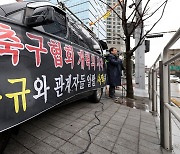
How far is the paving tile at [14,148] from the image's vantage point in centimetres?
160

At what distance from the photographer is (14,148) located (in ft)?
5.45

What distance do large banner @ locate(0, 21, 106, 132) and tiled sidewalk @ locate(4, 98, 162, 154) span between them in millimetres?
558

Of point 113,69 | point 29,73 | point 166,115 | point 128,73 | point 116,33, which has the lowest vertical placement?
point 166,115

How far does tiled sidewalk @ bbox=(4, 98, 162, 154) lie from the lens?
5.82ft

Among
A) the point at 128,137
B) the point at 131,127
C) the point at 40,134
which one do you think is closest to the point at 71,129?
the point at 40,134

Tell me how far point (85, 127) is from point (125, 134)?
2.15 feet

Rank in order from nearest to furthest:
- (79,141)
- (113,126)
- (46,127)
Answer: (79,141) < (46,127) < (113,126)

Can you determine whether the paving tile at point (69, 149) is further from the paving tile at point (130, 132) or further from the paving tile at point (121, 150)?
the paving tile at point (130, 132)

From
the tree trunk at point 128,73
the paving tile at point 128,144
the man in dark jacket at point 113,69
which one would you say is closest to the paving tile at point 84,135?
the paving tile at point 128,144

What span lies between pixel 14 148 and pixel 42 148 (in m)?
0.30

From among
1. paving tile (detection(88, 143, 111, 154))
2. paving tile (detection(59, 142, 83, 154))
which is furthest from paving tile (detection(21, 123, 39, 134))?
paving tile (detection(88, 143, 111, 154))

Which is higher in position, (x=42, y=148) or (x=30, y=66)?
(x=30, y=66)

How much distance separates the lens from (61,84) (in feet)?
6.21

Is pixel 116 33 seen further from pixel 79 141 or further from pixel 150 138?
pixel 79 141
